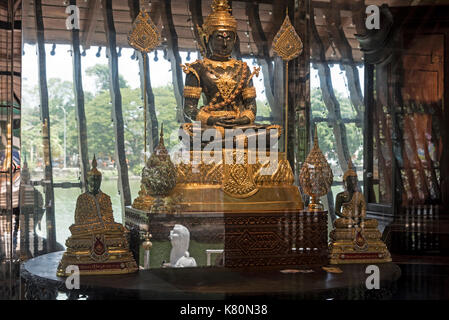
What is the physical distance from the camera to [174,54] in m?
4.92

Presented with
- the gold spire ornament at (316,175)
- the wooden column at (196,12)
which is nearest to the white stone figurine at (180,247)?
the gold spire ornament at (316,175)

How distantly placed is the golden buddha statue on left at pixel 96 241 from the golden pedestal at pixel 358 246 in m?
1.20

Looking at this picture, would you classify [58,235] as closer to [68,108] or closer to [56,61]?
[68,108]

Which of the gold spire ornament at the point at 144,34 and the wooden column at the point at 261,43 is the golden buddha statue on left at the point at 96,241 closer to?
the gold spire ornament at the point at 144,34

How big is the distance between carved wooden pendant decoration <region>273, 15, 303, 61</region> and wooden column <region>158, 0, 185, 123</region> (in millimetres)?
792

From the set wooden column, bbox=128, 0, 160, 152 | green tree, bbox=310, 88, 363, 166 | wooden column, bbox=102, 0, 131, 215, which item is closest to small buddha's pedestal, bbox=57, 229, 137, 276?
wooden column, bbox=102, 0, 131, 215

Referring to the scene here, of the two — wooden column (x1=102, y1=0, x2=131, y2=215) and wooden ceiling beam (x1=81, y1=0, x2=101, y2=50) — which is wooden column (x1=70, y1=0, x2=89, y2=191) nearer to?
wooden ceiling beam (x1=81, y1=0, x2=101, y2=50)

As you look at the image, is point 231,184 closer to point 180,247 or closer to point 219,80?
point 180,247

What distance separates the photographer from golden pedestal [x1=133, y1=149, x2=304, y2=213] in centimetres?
359

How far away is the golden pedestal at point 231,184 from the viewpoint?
141 inches

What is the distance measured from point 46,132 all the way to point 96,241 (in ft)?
4.86

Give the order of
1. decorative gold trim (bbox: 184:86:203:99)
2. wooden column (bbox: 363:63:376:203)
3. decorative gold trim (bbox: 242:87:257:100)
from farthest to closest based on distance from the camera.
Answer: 1. wooden column (bbox: 363:63:376:203)
2. decorative gold trim (bbox: 242:87:257:100)
3. decorative gold trim (bbox: 184:86:203:99)

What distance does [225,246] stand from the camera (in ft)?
11.5
